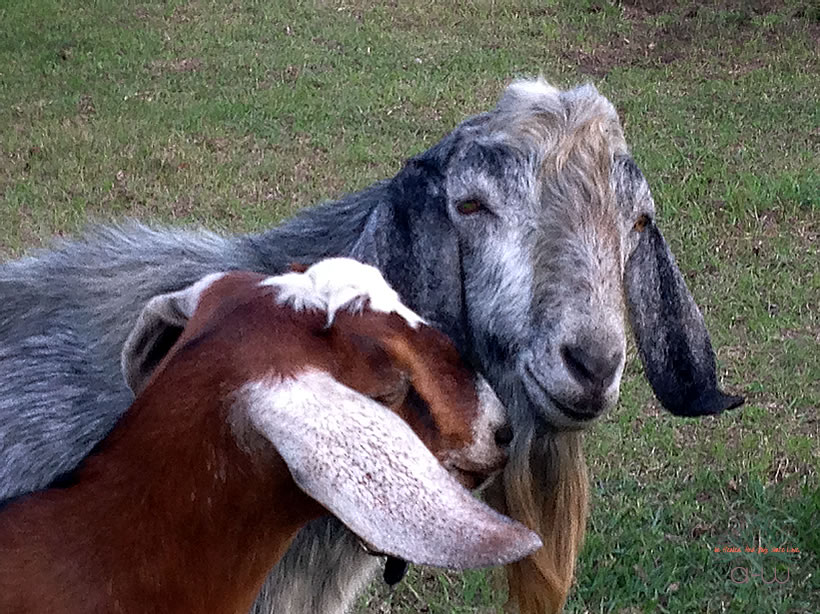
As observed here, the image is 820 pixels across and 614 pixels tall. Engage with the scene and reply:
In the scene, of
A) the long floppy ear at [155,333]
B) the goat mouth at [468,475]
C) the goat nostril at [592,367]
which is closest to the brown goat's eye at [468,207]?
the goat nostril at [592,367]

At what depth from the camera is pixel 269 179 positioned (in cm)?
775

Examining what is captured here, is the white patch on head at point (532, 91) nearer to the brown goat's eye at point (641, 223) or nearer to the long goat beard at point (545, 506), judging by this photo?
the brown goat's eye at point (641, 223)

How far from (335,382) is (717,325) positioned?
435cm

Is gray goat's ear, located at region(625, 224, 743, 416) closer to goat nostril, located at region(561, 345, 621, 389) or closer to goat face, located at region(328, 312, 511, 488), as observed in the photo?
goat nostril, located at region(561, 345, 621, 389)

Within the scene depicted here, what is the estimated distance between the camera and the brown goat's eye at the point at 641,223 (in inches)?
121

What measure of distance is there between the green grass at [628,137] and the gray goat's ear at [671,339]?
0.87 meters

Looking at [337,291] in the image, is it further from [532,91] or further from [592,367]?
[532,91]

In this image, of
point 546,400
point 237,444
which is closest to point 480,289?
point 546,400

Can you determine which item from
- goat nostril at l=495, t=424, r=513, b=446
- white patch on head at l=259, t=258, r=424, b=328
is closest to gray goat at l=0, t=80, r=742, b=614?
goat nostril at l=495, t=424, r=513, b=446

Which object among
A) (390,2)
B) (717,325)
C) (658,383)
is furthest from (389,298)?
(390,2)

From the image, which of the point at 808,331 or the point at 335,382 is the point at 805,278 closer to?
the point at 808,331

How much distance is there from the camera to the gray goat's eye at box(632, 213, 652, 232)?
10.1ft

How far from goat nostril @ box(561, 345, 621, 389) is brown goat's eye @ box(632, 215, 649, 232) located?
1.78 ft

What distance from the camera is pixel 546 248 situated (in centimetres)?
281
